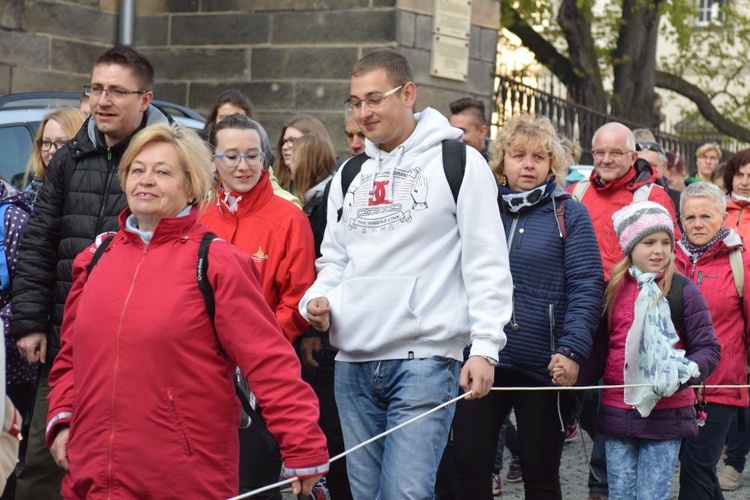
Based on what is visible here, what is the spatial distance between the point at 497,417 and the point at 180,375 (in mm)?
2024

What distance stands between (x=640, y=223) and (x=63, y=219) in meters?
2.67

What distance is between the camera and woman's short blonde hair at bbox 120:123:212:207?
427 centimetres

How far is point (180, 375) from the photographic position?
402 cm

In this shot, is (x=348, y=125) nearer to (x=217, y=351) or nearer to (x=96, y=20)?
(x=217, y=351)

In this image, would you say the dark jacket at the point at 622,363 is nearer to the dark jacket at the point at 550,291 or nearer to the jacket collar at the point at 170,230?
the dark jacket at the point at 550,291

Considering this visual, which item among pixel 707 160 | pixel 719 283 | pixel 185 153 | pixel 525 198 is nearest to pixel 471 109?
pixel 719 283

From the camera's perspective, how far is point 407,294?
190 inches

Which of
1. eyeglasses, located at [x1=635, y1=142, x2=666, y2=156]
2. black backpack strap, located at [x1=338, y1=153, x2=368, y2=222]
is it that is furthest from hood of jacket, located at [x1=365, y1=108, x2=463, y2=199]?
eyeglasses, located at [x1=635, y1=142, x2=666, y2=156]

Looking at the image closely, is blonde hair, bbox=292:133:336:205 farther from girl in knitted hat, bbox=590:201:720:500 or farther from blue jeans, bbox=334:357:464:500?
blue jeans, bbox=334:357:464:500

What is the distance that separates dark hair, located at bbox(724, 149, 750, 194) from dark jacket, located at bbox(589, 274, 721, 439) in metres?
3.34

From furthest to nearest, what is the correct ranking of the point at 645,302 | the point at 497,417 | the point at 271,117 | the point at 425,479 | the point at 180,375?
the point at 271,117, the point at 645,302, the point at 497,417, the point at 425,479, the point at 180,375

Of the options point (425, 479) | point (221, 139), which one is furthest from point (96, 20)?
point (425, 479)

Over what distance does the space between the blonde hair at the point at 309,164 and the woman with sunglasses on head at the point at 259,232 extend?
114 cm

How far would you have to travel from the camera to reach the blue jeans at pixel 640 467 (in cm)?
601
